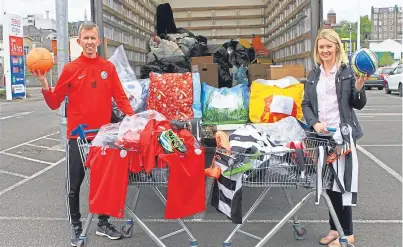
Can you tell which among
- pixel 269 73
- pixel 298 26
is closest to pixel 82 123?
pixel 269 73

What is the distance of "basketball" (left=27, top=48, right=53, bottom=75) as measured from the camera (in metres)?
4.11

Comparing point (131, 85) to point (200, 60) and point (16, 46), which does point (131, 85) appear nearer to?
point (200, 60)

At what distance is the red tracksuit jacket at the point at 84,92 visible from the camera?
4.21 metres

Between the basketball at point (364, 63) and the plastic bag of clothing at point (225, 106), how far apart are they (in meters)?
1.90

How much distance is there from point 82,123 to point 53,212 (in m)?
1.70

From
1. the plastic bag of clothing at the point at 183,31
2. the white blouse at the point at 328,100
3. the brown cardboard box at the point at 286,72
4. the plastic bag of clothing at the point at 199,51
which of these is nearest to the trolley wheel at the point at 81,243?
the white blouse at the point at 328,100

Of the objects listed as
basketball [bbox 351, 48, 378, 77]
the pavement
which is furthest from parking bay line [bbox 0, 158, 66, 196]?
basketball [bbox 351, 48, 378, 77]

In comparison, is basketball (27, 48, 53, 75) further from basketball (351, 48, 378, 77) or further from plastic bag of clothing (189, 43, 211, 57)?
plastic bag of clothing (189, 43, 211, 57)

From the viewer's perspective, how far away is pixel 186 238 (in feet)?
15.3

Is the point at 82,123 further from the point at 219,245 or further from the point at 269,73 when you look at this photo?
the point at 269,73

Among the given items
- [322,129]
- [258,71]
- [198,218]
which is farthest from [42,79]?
[258,71]

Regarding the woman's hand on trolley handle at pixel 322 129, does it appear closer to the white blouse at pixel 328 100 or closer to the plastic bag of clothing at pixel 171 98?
the white blouse at pixel 328 100

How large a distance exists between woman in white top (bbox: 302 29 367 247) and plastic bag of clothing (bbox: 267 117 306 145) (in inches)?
9.7

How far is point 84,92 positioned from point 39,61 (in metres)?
0.44
